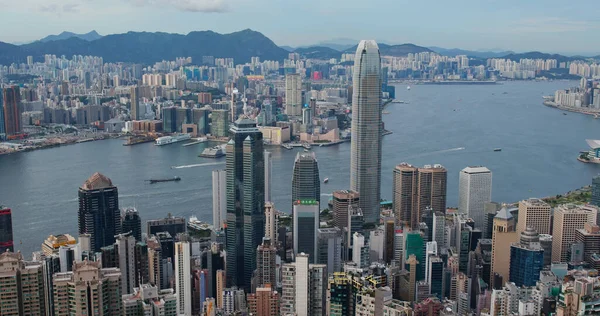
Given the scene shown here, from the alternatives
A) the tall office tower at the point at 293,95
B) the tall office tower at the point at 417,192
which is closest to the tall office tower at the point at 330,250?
the tall office tower at the point at 417,192

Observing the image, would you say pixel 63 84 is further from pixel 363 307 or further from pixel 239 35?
pixel 363 307

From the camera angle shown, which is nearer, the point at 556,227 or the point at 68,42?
the point at 556,227

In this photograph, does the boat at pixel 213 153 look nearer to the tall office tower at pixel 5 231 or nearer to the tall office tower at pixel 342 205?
the tall office tower at pixel 342 205

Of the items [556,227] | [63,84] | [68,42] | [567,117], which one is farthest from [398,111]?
[68,42]

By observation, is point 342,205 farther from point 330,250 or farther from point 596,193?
point 596,193

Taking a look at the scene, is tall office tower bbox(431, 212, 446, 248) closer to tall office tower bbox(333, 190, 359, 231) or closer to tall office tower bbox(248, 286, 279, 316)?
tall office tower bbox(333, 190, 359, 231)

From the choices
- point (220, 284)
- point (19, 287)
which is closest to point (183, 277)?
point (220, 284)

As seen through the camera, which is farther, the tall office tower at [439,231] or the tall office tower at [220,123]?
the tall office tower at [220,123]
